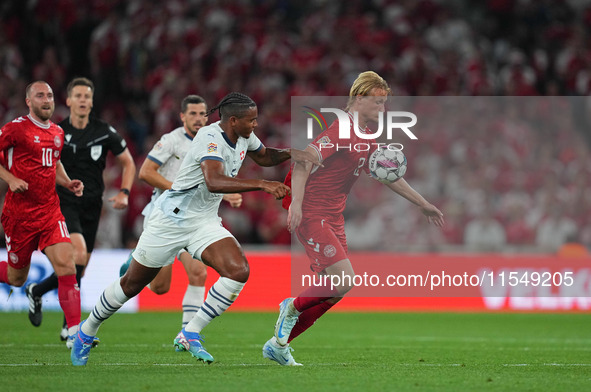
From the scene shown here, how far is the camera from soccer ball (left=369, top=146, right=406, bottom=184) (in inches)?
285

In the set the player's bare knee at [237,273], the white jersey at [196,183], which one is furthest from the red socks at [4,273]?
the player's bare knee at [237,273]

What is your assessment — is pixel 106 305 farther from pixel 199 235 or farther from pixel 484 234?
pixel 484 234

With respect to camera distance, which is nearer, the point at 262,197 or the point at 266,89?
the point at 262,197

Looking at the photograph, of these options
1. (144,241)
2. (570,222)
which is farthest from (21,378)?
(570,222)

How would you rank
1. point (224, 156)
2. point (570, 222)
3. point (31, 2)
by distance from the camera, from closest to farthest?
point (224, 156) < point (570, 222) < point (31, 2)

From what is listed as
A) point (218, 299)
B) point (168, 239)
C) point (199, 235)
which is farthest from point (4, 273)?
point (218, 299)

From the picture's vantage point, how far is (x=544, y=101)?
17516 mm

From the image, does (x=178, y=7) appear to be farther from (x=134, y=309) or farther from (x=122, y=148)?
(x=122, y=148)

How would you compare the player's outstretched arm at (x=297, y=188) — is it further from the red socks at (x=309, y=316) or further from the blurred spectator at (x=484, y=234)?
the blurred spectator at (x=484, y=234)

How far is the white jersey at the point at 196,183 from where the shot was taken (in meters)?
6.51

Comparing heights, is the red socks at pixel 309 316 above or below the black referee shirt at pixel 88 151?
below

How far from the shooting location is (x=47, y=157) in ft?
26.1

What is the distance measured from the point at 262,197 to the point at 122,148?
6.05 m

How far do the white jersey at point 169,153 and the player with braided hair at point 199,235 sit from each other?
207 centimetres
